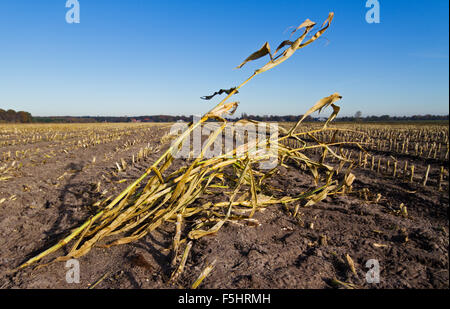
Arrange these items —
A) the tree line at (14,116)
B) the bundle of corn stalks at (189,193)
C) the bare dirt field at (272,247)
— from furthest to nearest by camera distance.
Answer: the tree line at (14,116)
the bundle of corn stalks at (189,193)
the bare dirt field at (272,247)

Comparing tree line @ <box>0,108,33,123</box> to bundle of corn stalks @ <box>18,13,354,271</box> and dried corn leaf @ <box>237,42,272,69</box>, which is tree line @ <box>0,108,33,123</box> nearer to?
bundle of corn stalks @ <box>18,13,354,271</box>

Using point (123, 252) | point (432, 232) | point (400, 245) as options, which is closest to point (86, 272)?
point (123, 252)

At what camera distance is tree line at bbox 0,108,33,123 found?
5522 centimetres

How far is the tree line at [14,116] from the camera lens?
181 ft

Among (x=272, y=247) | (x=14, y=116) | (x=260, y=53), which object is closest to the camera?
(x=260, y=53)

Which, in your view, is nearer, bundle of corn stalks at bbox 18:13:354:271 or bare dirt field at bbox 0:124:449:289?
bare dirt field at bbox 0:124:449:289

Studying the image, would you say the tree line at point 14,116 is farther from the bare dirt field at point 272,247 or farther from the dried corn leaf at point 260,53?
the dried corn leaf at point 260,53

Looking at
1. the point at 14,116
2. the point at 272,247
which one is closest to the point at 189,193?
the point at 272,247

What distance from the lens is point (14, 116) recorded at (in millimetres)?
56125

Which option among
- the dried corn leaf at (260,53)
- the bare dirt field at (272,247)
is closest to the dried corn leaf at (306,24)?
the dried corn leaf at (260,53)

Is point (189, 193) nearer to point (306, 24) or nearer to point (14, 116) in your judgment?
point (306, 24)

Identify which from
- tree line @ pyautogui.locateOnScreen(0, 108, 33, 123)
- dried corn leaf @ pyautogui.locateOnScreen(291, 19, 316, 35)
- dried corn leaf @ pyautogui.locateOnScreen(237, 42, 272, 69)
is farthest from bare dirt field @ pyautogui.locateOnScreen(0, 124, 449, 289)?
tree line @ pyautogui.locateOnScreen(0, 108, 33, 123)
